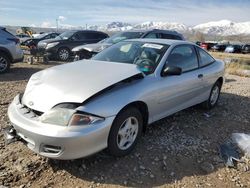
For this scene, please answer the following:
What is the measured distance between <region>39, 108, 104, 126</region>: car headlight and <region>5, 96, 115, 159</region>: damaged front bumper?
49mm

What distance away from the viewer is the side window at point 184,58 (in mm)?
5011

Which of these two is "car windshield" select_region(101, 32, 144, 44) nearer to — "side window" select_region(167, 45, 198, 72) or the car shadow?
"side window" select_region(167, 45, 198, 72)

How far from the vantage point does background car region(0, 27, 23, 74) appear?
32.0 ft

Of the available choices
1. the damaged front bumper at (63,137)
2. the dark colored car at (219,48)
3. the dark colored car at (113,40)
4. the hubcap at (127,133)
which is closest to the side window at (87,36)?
the dark colored car at (113,40)

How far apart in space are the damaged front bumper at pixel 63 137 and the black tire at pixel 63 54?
38.5ft

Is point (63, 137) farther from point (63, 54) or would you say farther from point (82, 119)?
point (63, 54)

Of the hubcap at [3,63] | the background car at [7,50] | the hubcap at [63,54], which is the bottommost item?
the hubcap at [63,54]

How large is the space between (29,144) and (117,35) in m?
8.80

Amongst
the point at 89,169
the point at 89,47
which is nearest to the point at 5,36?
the point at 89,47

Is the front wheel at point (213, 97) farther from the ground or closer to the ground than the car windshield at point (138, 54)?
closer to the ground

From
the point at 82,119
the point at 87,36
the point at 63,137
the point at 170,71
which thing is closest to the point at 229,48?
the point at 87,36

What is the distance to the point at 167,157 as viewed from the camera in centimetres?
419

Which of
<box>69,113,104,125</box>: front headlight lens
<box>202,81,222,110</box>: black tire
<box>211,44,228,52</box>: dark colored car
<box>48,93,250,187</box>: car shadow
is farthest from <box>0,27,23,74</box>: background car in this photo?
<box>211,44,228,52</box>: dark colored car

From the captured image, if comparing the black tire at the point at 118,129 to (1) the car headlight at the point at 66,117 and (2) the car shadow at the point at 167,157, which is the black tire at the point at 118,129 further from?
(1) the car headlight at the point at 66,117
